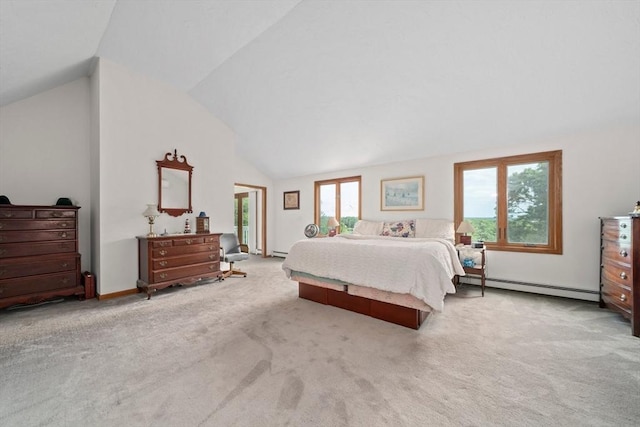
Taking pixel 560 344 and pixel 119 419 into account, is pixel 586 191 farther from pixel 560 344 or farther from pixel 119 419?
pixel 119 419

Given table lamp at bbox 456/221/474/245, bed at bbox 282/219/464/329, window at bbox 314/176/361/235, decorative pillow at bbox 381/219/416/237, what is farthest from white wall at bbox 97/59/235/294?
table lamp at bbox 456/221/474/245

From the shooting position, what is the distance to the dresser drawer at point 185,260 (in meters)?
3.54

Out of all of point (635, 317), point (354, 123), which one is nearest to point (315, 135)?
point (354, 123)

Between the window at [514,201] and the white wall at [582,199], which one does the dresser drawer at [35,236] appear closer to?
the window at [514,201]

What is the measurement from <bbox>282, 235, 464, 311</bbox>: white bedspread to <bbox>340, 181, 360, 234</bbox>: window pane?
8.70ft

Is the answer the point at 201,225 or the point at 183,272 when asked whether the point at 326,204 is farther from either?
the point at 183,272

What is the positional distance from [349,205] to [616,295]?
167 inches

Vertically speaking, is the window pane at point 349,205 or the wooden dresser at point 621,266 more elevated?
the window pane at point 349,205

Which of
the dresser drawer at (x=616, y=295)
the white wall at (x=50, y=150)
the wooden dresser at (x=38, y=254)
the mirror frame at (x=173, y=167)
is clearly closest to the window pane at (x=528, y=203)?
the dresser drawer at (x=616, y=295)

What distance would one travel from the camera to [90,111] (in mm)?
3777

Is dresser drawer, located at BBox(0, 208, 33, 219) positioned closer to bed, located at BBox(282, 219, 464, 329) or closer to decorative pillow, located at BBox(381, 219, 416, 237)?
bed, located at BBox(282, 219, 464, 329)

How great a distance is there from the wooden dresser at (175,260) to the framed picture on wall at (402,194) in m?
3.27

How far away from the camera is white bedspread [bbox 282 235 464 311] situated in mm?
2424

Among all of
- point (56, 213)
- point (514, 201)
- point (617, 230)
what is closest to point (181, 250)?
point (56, 213)
